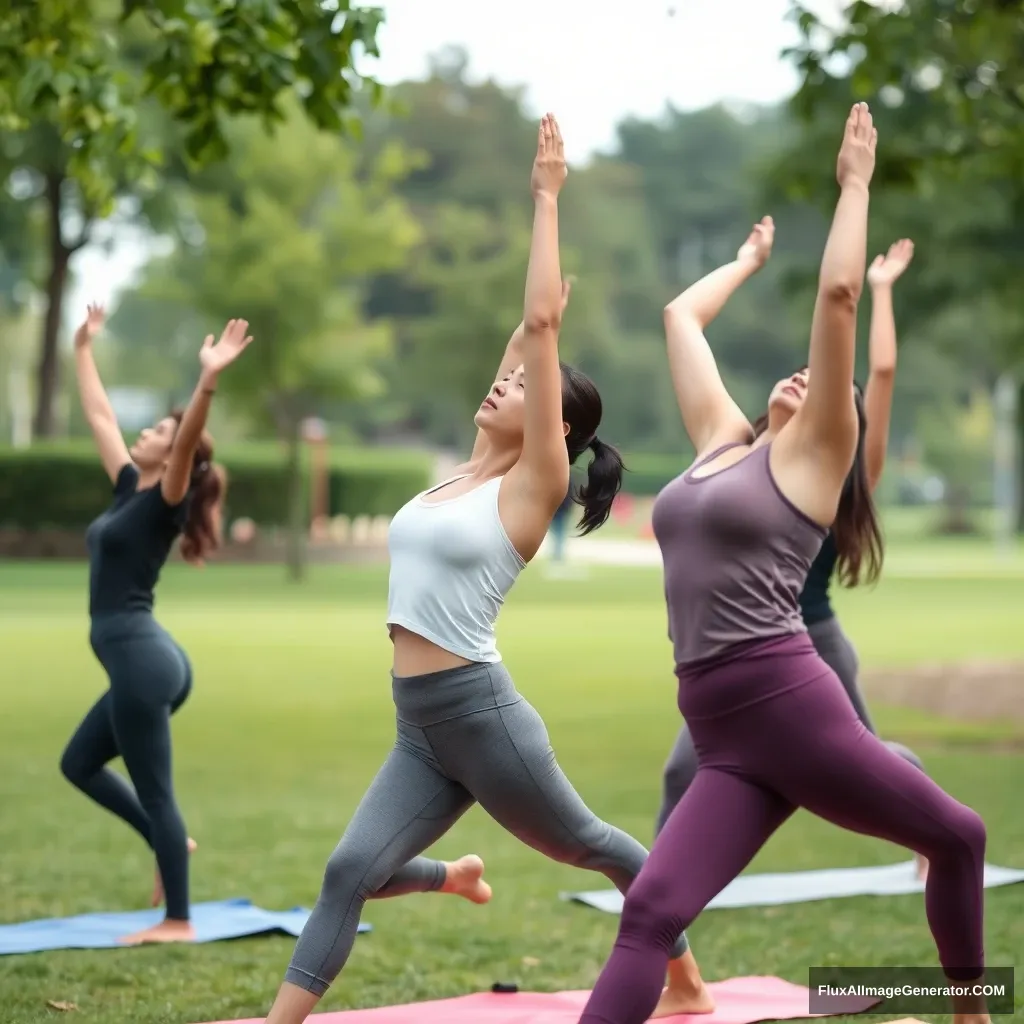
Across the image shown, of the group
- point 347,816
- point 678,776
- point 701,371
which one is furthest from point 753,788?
point 347,816

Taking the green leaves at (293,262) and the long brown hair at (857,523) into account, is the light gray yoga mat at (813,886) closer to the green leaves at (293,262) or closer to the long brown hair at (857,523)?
the long brown hair at (857,523)

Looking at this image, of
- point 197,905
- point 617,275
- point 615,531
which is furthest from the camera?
point 617,275

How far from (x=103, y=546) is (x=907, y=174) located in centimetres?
797

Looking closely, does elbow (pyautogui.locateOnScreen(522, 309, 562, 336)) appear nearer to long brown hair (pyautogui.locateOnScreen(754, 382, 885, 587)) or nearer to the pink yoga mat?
long brown hair (pyautogui.locateOnScreen(754, 382, 885, 587))

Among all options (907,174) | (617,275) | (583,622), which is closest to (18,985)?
(907,174)

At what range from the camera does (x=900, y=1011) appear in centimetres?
564

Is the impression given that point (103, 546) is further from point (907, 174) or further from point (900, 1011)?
point (907, 174)

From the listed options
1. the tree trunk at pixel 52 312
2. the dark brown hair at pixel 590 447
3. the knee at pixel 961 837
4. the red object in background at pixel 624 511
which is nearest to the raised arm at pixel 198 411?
the dark brown hair at pixel 590 447

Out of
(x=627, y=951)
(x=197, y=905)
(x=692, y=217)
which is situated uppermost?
(x=692, y=217)

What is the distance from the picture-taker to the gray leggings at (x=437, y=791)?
4672mm

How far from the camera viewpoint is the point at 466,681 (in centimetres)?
467

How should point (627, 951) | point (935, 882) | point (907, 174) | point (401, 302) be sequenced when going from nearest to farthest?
1. point (627, 951)
2. point (935, 882)
3. point (907, 174)
4. point (401, 302)

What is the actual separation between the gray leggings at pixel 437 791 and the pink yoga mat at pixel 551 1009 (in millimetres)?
712

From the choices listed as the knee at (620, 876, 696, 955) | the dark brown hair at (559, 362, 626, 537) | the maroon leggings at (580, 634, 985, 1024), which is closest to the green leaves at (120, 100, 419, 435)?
the dark brown hair at (559, 362, 626, 537)
